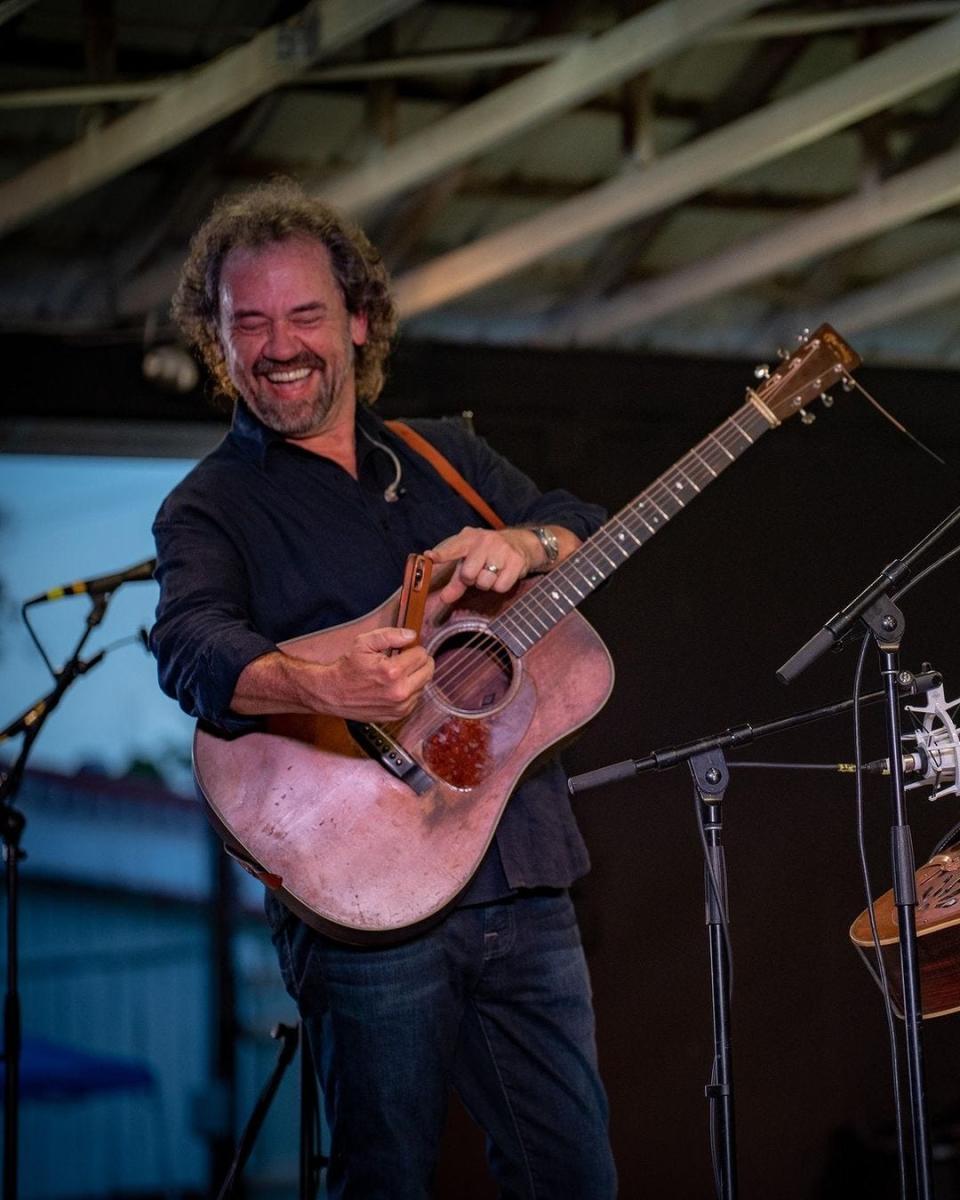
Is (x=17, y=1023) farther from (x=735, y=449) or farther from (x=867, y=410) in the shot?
(x=867, y=410)

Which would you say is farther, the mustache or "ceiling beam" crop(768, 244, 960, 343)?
"ceiling beam" crop(768, 244, 960, 343)

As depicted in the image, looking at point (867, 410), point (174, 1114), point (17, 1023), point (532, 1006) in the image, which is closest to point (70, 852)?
point (174, 1114)

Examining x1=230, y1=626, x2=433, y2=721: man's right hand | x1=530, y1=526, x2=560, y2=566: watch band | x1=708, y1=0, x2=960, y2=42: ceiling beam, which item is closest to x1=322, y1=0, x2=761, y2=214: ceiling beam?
x1=708, y1=0, x2=960, y2=42: ceiling beam

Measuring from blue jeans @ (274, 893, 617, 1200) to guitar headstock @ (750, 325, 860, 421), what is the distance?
2.91 feet

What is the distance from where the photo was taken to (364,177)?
4.52 metres

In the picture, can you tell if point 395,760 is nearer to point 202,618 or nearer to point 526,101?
point 202,618

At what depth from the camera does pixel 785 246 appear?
16.7 ft

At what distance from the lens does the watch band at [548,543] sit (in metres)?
2.58

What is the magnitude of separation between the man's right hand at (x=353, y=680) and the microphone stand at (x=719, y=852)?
394 mm

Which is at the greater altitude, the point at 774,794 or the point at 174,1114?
the point at 774,794

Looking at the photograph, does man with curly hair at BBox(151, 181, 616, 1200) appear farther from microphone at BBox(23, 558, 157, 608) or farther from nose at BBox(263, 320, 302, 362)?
microphone at BBox(23, 558, 157, 608)

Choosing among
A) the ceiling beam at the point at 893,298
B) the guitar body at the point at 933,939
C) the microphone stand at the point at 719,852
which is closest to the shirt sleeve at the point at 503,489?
the microphone stand at the point at 719,852

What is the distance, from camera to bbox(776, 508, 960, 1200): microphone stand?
7.18 ft

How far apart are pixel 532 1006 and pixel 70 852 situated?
3886 mm
